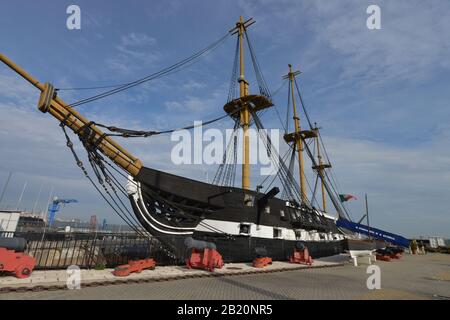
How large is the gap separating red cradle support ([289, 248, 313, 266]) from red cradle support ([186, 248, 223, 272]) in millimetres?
6561

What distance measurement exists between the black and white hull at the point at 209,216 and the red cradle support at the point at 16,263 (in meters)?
4.78

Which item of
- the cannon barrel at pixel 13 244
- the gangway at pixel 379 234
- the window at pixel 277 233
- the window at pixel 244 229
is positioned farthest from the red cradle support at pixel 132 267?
the gangway at pixel 379 234

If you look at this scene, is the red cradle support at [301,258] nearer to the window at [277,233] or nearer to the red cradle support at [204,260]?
the window at [277,233]

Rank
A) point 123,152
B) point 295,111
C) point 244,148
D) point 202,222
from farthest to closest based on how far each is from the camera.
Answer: point 295,111 → point 244,148 → point 202,222 → point 123,152

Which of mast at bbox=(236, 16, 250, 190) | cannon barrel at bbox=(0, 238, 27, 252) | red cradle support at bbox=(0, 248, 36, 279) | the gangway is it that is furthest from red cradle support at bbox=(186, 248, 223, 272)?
the gangway

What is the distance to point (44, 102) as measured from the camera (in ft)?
35.9

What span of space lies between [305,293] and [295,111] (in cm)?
3436

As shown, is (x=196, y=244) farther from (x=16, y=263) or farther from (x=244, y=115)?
(x=244, y=115)

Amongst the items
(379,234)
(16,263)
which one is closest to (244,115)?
(16,263)

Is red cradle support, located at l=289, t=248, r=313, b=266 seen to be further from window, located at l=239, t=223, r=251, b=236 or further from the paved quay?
the paved quay
